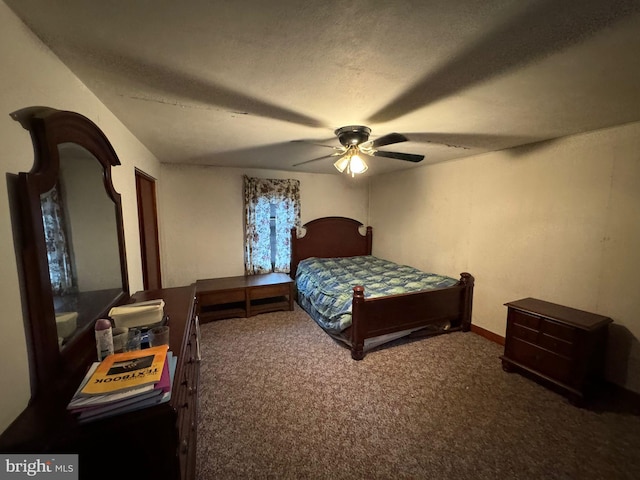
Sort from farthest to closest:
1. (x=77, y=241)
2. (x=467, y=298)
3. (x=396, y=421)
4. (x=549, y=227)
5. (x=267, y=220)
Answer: (x=267, y=220), (x=467, y=298), (x=549, y=227), (x=396, y=421), (x=77, y=241)

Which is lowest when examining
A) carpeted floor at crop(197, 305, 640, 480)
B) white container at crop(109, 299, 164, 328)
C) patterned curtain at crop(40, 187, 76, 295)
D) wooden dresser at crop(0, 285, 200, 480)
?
carpeted floor at crop(197, 305, 640, 480)

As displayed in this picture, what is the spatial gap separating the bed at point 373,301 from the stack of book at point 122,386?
1.82 m

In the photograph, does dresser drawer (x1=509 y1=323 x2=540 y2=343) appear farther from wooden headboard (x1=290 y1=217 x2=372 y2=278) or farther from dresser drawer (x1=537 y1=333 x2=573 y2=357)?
wooden headboard (x1=290 y1=217 x2=372 y2=278)

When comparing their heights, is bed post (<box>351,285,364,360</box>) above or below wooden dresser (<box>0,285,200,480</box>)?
below

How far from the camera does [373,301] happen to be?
257 centimetres

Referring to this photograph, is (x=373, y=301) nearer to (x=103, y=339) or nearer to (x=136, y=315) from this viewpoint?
(x=136, y=315)

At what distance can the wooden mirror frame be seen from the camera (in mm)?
869

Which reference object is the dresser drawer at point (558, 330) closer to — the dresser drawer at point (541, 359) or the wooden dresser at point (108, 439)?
the dresser drawer at point (541, 359)

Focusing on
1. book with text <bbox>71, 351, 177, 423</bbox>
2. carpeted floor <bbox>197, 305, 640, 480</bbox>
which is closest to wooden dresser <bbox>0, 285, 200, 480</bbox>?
book with text <bbox>71, 351, 177, 423</bbox>

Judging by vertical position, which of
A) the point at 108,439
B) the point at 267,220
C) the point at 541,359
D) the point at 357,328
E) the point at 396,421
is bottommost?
the point at 396,421

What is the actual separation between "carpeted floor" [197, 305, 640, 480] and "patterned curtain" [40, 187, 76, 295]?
121 cm

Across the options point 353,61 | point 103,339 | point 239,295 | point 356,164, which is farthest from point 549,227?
point 239,295

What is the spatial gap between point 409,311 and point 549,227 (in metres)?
1.49

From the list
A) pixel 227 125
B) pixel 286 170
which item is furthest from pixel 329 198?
pixel 227 125
